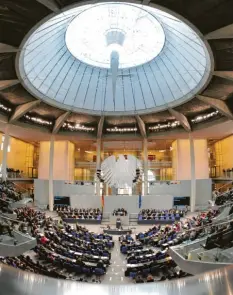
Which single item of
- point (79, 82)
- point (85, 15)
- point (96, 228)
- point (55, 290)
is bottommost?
point (96, 228)

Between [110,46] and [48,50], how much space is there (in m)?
6.68

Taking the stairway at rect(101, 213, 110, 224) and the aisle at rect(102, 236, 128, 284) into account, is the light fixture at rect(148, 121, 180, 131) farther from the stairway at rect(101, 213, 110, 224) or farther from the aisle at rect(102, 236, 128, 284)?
the aisle at rect(102, 236, 128, 284)

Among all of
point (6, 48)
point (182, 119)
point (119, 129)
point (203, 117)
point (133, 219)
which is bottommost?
point (133, 219)

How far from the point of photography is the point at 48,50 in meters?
26.2

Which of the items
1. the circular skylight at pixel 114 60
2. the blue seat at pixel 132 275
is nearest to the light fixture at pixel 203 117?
the circular skylight at pixel 114 60

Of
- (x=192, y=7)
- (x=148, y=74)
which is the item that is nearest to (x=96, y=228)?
(x=148, y=74)

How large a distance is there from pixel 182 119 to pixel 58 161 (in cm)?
2068

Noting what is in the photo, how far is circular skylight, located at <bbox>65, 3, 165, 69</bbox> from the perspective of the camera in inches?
898

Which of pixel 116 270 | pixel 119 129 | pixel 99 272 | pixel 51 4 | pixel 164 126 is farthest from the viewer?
pixel 119 129

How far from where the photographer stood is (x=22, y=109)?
32.2m

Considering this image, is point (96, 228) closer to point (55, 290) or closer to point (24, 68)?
point (24, 68)

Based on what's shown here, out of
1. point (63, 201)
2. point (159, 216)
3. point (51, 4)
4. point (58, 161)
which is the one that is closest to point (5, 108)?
point (58, 161)

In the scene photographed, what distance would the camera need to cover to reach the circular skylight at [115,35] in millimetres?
22797

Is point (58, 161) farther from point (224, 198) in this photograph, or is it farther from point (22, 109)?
point (224, 198)
